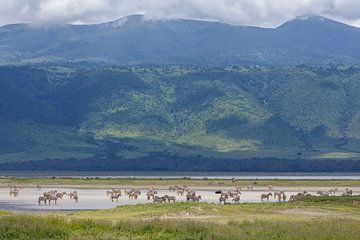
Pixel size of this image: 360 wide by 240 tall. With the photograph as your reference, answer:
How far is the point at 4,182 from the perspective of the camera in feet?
389

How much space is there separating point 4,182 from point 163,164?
6635 centimetres

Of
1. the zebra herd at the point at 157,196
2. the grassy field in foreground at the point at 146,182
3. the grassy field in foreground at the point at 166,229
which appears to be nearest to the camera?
the grassy field in foreground at the point at 166,229

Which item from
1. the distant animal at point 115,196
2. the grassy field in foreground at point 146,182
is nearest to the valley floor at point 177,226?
the distant animal at point 115,196

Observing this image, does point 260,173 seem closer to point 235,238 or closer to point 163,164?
point 163,164

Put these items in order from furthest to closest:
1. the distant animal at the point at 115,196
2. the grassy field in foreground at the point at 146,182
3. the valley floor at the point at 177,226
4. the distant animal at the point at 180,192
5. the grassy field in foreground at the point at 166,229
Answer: the grassy field in foreground at the point at 146,182
the distant animal at the point at 180,192
the distant animal at the point at 115,196
the valley floor at the point at 177,226
the grassy field in foreground at the point at 166,229

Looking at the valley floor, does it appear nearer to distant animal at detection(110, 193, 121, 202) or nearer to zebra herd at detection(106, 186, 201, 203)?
zebra herd at detection(106, 186, 201, 203)

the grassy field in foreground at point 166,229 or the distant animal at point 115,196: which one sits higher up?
the distant animal at point 115,196

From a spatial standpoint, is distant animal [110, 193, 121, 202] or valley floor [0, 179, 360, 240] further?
distant animal [110, 193, 121, 202]

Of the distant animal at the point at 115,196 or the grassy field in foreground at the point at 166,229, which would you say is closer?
the grassy field in foreground at the point at 166,229

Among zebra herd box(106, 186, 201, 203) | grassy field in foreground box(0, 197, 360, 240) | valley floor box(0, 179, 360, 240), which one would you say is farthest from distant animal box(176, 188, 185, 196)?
grassy field in foreground box(0, 197, 360, 240)

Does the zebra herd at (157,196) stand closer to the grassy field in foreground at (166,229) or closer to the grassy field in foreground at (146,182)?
the grassy field in foreground at (146,182)

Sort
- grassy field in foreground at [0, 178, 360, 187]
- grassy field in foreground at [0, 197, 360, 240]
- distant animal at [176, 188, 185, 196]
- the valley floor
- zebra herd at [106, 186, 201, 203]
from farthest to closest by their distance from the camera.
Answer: grassy field in foreground at [0, 178, 360, 187]
distant animal at [176, 188, 185, 196]
zebra herd at [106, 186, 201, 203]
the valley floor
grassy field in foreground at [0, 197, 360, 240]

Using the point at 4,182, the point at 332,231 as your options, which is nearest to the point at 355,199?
the point at 332,231

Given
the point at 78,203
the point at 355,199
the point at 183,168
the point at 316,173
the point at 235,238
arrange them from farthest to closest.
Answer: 1. the point at 183,168
2. the point at 316,173
3. the point at 78,203
4. the point at 355,199
5. the point at 235,238
